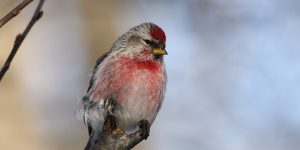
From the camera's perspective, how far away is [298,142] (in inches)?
284

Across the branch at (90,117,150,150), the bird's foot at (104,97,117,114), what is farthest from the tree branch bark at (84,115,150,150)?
the bird's foot at (104,97,117,114)

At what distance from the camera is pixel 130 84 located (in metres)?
3.94

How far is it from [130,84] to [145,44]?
484mm

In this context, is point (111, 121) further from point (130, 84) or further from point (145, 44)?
point (145, 44)

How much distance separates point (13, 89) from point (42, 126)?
0.47 m

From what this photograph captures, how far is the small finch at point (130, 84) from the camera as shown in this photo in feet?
12.4

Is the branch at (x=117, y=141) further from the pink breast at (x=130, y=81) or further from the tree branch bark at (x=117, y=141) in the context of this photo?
the pink breast at (x=130, y=81)

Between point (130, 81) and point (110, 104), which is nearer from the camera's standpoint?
point (110, 104)

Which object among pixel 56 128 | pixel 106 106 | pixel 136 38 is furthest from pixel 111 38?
pixel 106 106

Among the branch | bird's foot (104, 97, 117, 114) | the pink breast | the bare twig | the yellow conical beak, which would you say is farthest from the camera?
the yellow conical beak

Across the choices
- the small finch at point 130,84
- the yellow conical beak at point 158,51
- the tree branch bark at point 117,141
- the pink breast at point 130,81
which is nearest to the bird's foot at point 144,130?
the small finch at point 130,84

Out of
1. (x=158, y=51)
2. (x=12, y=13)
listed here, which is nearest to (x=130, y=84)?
(x=158, y=51)

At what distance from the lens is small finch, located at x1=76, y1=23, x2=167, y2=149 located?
378 centimetres

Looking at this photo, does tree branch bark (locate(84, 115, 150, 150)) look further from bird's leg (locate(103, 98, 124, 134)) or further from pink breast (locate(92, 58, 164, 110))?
pink breast (locate(92, 58, 164, 110))
